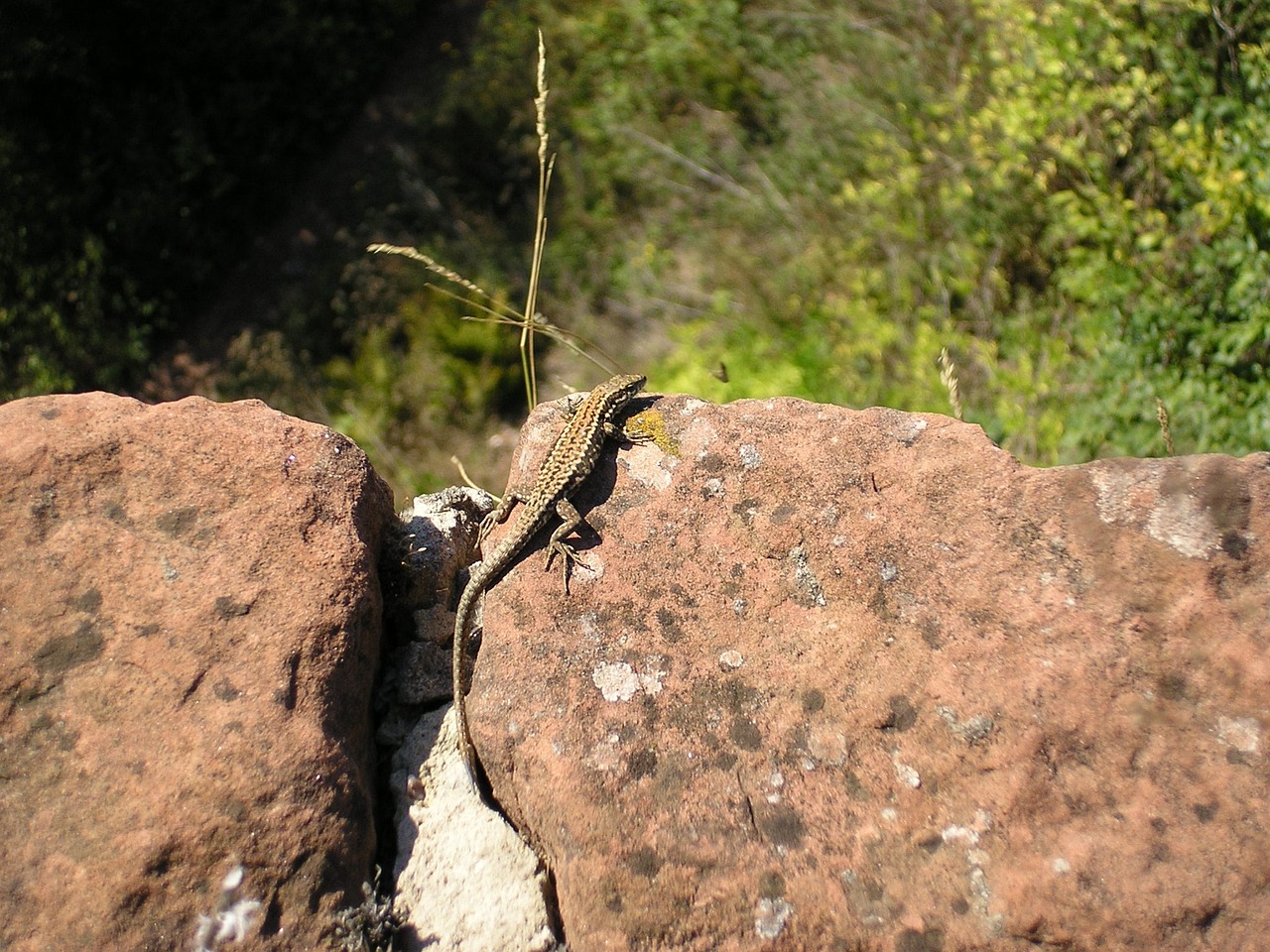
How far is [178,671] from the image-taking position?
10.2 ft

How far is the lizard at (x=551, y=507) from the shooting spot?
11.6ft

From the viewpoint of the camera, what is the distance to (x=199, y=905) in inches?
113

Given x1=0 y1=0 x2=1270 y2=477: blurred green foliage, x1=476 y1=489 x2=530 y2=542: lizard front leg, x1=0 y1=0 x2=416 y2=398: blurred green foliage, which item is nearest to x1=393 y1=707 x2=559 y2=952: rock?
x1=476 y1=489 x2=530 y2=542: lizard front leg

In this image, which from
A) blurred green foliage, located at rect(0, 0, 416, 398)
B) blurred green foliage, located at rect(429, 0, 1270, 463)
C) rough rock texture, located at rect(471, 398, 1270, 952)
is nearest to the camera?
rough rock texture, located at rect(471, 398, 1270, 952)

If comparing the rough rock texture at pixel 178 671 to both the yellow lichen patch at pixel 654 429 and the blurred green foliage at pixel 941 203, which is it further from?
the blurred green foliage at pixel 941 203

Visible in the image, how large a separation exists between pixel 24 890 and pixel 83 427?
1.52 metres

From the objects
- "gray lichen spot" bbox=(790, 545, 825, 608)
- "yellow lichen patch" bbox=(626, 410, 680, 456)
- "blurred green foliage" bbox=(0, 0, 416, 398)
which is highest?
"gray lichen spot" bbox=(790, 545, 825, 608)

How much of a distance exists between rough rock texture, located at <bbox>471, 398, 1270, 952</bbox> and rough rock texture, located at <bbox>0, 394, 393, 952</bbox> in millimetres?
567

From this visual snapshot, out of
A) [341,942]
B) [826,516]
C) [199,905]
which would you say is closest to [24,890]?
[199,905]

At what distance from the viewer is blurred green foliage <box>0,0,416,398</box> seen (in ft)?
37.5

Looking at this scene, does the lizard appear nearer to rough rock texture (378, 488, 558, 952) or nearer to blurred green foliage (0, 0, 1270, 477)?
rough rock texture (378, 488, 558, 952)

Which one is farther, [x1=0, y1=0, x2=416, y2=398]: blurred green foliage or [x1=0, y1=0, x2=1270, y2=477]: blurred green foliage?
[x1=0, y1=0, x2=416, y2=398]: blurred green foliage

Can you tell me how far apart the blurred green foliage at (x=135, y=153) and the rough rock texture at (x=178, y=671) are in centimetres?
897

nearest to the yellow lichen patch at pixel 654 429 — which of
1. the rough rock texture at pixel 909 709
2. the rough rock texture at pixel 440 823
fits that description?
the rough rock texture at pixel 909 709
